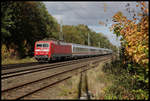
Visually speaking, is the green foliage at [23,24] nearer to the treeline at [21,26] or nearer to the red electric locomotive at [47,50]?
the treeline at [21,26]

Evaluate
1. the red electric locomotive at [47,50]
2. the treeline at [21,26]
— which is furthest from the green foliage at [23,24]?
the red electric locomotive at [47,50]

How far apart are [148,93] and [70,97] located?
2672mm

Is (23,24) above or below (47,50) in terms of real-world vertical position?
above

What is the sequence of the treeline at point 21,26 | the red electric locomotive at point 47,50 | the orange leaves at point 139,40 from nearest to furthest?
the orange leaves at point 139,40 < the red electric locomotive at point 47,50 < the treeline at point 21,26

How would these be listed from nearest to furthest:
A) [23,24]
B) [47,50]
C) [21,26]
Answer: [47,50], [21,26], [23,24]

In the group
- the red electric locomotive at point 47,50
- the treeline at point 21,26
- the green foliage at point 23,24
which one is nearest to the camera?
the red electric locomotive at point 47,50

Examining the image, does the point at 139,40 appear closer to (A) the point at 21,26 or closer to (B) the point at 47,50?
(B) the point at 47,50

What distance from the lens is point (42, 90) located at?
7.80m

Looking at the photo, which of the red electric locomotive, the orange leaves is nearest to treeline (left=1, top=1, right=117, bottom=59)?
the red electric locomotive

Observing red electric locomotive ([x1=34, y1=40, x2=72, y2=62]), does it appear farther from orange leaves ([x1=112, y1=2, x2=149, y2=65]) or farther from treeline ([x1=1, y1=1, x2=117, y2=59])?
orange leaves ([x1=112, y1=2, x2=149, y2=65])

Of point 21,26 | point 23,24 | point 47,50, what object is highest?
point 23,24

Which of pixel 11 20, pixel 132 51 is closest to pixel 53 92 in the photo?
pixel 132 51

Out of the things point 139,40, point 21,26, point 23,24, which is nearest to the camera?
point 139,40

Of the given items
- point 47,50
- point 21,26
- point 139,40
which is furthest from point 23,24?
point 139,40
